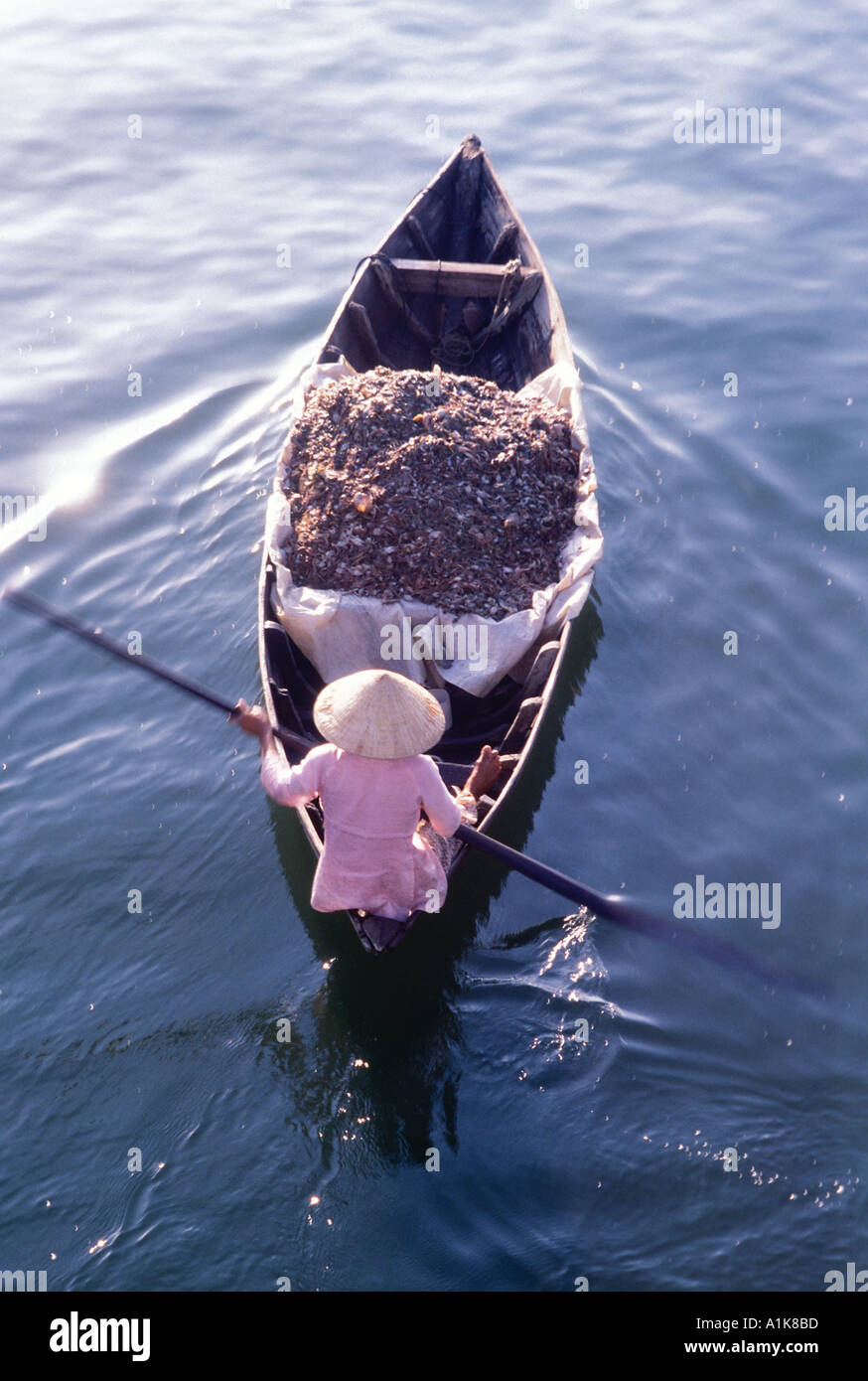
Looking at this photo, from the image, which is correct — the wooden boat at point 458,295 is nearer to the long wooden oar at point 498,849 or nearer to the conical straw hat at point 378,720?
the long wooden oar at point 498,849

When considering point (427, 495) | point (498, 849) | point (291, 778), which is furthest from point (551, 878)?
point (427, 495)

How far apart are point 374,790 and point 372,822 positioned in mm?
191

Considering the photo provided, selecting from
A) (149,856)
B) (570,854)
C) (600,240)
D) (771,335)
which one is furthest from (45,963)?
(600,240)

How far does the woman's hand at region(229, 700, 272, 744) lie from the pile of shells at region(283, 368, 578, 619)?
161 cm

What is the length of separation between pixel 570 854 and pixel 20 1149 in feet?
11.3

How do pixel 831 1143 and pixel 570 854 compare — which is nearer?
pixel 831 1143

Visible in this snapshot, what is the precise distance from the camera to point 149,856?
277 inches

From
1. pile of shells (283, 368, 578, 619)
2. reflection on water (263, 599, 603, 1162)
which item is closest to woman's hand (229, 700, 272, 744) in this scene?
reflection on water (263, 599, 603, 1162)

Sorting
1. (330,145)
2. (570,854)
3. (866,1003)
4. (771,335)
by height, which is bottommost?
(866,1003)

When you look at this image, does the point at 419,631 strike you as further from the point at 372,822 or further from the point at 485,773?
the point at 372,822

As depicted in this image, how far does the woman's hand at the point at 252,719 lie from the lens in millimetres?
5887

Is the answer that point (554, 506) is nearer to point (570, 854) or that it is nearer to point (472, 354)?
point (570, 854)

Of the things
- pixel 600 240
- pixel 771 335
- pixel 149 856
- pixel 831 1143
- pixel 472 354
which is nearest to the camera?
pixel 831 1143

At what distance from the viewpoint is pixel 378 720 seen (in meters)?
4.91
